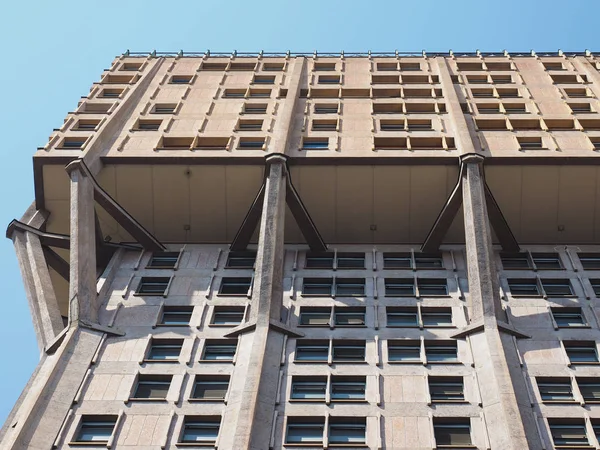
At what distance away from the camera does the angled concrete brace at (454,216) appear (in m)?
34.2

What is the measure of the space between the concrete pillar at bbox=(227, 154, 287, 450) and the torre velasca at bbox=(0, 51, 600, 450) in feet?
0.29

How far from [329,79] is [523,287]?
708 inches

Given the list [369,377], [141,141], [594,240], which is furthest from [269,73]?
[369,377]

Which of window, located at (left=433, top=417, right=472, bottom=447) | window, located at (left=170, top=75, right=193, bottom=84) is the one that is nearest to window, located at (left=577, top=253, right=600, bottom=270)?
window, located at (left=433, top=417, right=472, bottom=447)

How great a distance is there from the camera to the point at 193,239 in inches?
1487

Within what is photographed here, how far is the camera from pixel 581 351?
2866 centimetres

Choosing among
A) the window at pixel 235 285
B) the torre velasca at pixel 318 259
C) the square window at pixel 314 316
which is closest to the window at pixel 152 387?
the torre velasca at pixel 318 259

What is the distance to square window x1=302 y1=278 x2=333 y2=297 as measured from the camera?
3275 cm

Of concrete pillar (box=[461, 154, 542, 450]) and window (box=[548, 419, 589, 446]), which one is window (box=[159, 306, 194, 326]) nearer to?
concrete pillar (box=[461, 154, 542, 450])

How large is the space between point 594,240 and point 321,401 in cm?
1679

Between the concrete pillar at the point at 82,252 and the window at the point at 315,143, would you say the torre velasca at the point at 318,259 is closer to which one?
the concrete pillar at the point at 82,252

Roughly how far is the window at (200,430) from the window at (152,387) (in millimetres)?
1549

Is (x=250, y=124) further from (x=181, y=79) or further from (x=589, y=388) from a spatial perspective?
(x=589, y=388)

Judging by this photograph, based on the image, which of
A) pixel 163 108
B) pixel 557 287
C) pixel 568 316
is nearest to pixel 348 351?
pixel 568 316
